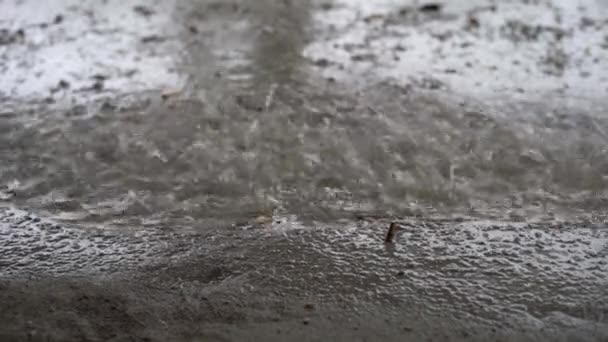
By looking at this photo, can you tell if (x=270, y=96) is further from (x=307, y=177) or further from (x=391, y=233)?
(x=391, y=233)

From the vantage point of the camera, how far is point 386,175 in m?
3.06

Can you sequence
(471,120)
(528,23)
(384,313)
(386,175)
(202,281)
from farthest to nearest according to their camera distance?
(528,23), (471,120), (386,175), (202,281), (384,313)

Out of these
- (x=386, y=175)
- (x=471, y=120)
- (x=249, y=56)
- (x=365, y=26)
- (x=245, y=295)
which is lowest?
(x=245, y=295)

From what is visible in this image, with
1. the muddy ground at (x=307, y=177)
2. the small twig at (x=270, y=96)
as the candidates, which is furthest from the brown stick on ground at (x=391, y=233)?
the small twig at (x=270, y=96)

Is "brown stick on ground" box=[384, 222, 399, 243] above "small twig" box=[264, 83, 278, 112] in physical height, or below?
below

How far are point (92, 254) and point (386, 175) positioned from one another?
1.38m

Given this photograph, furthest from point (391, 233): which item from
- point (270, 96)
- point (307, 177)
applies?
point (270, 96)

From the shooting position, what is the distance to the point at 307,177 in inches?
120

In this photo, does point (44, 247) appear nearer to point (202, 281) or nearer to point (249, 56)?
point (202, 281)

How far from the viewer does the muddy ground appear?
2236 millimetres

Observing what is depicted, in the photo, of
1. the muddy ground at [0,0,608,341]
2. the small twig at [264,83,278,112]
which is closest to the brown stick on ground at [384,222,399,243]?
the muddy ground at [0,0,608,341]

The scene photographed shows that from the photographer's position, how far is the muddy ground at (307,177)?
2236 mm

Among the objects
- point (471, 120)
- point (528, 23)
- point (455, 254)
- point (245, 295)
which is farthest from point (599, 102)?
point (245, 295)

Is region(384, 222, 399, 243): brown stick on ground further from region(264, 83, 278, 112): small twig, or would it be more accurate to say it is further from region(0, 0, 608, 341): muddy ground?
region(264, 83, 278, 112): small twig
